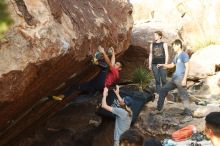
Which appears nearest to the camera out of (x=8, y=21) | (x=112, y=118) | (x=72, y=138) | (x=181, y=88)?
(x=8, y=21)

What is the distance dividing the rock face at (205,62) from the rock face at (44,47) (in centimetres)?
523

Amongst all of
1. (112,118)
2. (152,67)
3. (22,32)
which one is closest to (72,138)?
(112,118)

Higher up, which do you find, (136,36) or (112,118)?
(136,36)

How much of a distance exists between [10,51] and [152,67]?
4.39 m

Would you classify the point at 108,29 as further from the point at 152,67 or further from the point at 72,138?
the point at 72,138

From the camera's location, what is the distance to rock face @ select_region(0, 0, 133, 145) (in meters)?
5.84

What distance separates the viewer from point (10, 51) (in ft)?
18.8

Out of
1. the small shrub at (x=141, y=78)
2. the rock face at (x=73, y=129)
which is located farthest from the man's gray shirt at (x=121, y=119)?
the small shrub at (x=141, y=78)

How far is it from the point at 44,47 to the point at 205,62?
9.32m

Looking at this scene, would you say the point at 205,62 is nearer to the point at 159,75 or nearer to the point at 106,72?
the point at 159,75

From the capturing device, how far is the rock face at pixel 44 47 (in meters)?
5.84

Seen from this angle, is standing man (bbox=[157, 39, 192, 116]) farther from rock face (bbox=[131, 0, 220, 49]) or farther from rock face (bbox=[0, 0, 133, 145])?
rock face (bbox=[131, 0, 220, 49])

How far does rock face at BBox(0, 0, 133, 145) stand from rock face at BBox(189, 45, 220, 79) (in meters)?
5.23

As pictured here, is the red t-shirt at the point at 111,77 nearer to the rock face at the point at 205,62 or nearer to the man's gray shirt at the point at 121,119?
the man's gray shirt at the point at 121,119
